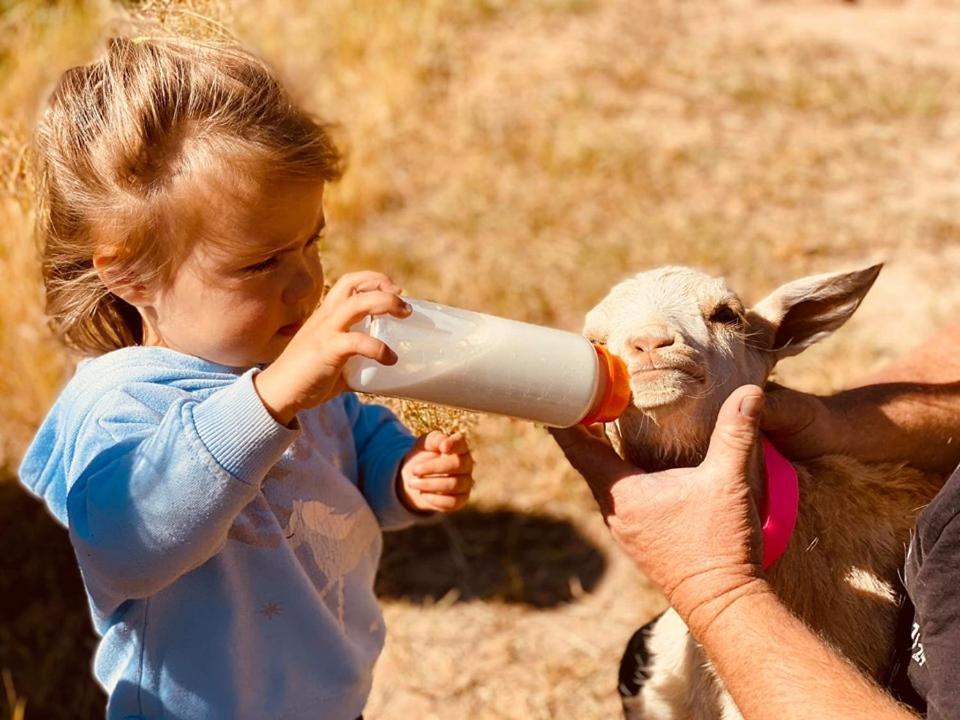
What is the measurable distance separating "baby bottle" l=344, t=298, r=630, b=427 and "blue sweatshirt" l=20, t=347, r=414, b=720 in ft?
0.68

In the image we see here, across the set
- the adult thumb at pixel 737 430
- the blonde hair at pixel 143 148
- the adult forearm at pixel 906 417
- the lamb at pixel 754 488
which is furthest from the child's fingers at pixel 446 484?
the adult forearm at pixel 906 417

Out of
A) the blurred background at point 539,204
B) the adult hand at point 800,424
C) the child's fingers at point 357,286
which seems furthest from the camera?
the blurred background at point 539,204

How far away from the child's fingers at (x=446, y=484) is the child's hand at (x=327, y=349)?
23.4 inches

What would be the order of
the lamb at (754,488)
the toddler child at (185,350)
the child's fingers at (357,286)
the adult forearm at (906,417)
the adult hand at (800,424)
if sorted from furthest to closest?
the adult forearm at (906,417), the adult hand at (800,424), the lamb at (754,488), the toddler child at (185,350), the child's fingers at (357,286)

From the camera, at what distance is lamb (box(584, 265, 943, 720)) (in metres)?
2.51

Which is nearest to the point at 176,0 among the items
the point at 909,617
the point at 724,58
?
the point at 909,617

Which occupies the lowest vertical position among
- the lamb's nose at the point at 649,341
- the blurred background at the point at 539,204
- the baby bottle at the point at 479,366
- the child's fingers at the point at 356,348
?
the blurred background at the point at 539,204

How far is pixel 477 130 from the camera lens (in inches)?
286

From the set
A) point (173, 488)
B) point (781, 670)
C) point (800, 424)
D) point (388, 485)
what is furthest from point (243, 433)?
point (800, 424)

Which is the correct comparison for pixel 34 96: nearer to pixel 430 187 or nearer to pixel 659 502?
pixel 430 187

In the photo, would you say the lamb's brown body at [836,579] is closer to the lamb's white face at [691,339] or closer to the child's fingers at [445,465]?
the lamb's white face at [691,339]

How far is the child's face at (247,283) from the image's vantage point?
236 cm

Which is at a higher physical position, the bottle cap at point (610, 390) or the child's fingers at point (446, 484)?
the bottle cap at point (610, 390)

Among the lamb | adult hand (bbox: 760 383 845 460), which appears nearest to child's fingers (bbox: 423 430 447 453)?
the lamb
